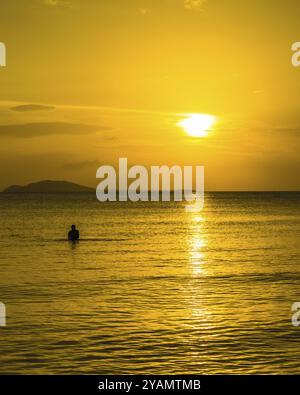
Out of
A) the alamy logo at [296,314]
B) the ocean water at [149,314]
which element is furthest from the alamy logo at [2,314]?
the alamy logo at [296,314]

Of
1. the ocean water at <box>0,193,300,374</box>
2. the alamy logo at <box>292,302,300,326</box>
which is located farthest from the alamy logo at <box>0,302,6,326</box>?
the alamy logo at <box>292,302,300,326</box>

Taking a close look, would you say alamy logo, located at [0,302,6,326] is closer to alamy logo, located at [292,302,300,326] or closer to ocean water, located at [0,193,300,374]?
ocean water, located at [0,193,300,374]

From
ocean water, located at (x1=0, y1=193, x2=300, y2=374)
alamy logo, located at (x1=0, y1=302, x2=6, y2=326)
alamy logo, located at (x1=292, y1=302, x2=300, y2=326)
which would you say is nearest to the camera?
ocean water, located at (x1=0, y1=193, x2=300, y2=374)

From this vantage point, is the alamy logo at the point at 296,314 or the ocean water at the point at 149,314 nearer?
the ocean water at the point at 149,314

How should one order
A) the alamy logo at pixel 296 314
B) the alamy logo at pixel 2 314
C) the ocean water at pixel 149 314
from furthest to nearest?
the alamy logo at pixel 296 314 < the alamy logo at pixel 2 314 < the ocean water at pixel 149 314

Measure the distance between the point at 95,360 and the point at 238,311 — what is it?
28.6ft

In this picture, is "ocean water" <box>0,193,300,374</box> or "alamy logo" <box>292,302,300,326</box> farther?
"alamy logo" <box>292,302,300,326</box>

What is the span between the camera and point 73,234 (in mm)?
59281

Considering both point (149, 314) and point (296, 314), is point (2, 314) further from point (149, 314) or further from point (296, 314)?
point (296, 314)

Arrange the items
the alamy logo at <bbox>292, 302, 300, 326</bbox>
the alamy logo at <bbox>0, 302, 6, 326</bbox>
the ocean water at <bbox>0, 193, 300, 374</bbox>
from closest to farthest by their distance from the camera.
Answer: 1. the ocean water at <bbox>0, 193, 300, 374</bbox>
2. the alamy logo at <bbox>0, 302, 6, 326</bbox>
3. the alamy logo at <bbox>292, 302, 300, 326</bbox>

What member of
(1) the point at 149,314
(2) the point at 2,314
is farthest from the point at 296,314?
(2) the point at 2,314

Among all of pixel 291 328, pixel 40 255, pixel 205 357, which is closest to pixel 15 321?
pixel 205 357

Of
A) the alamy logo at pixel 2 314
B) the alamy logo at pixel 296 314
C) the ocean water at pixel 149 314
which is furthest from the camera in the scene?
the alamy logo at pixel 296 314

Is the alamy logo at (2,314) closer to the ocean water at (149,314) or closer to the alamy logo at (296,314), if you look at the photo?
the ocean water at (149,314)
